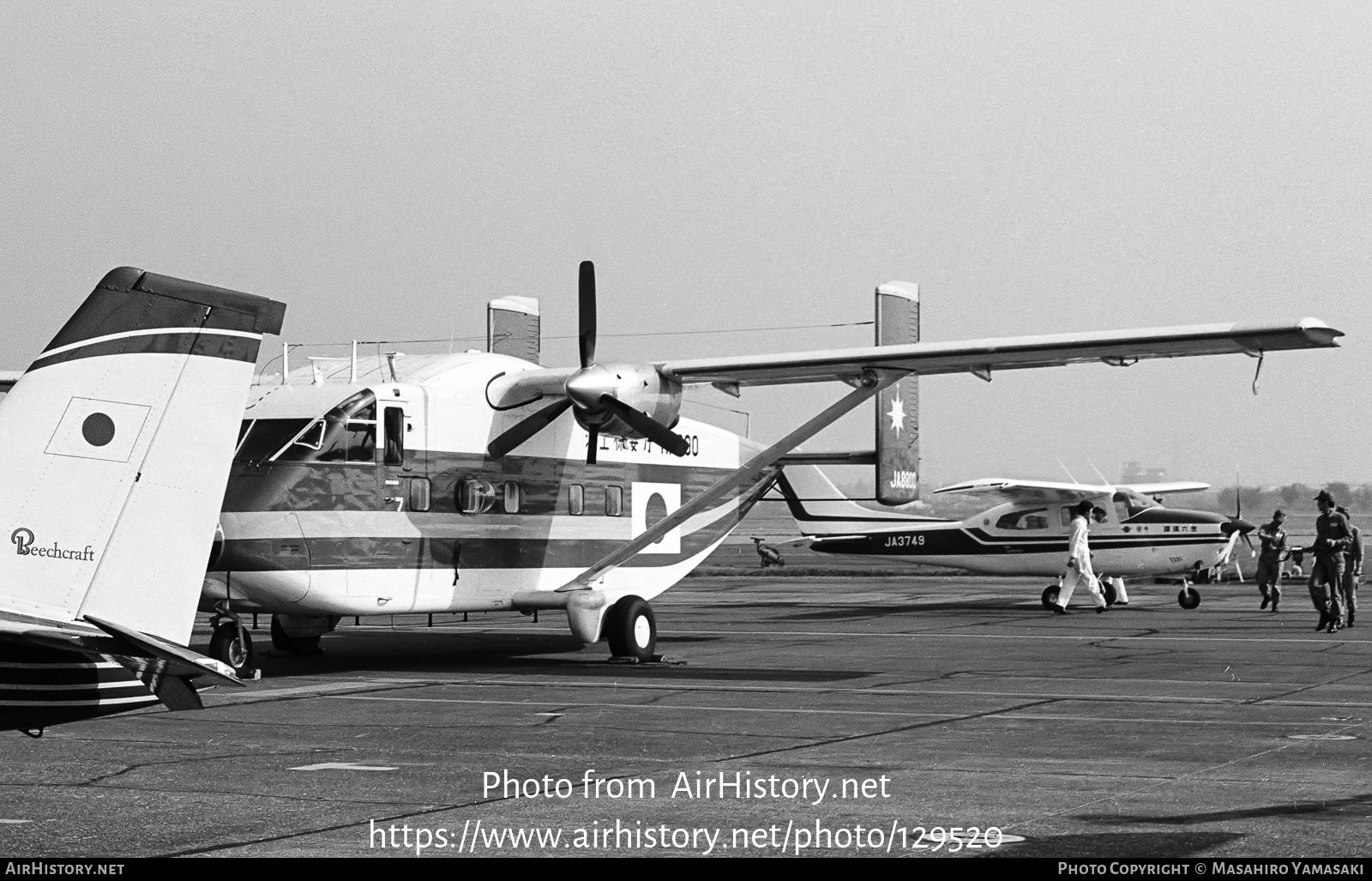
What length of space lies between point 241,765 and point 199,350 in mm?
3866

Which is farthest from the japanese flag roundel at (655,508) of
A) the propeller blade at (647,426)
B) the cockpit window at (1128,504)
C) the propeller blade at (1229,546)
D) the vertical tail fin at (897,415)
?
the propeller blade at (1229,546)

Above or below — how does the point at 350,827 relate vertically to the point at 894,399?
below

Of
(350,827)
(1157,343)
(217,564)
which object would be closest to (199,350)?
(350,827)

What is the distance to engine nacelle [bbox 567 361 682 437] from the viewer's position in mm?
16188

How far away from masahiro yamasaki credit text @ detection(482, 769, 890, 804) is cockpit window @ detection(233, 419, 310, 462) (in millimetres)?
6629

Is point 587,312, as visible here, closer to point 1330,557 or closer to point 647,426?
point 647,426

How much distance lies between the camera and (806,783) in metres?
8.77

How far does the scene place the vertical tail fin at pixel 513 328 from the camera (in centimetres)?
2044

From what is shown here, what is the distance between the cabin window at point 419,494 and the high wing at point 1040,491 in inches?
634

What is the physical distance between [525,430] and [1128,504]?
16.0 meters

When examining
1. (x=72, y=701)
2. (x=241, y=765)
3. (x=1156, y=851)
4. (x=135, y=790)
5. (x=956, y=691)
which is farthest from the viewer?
(x=956, y=691)

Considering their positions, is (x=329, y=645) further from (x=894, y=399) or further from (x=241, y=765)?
(x=241, y=765)

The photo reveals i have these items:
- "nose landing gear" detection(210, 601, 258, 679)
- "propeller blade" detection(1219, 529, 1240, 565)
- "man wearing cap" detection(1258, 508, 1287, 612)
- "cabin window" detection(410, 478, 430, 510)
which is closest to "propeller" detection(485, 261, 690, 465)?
"cabin window" detection(410, 478, 430, 510)

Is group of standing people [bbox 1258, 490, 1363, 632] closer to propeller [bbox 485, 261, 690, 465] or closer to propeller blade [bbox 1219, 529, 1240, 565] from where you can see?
propeller blade [bbox 1219, 529, 1240, 565]
